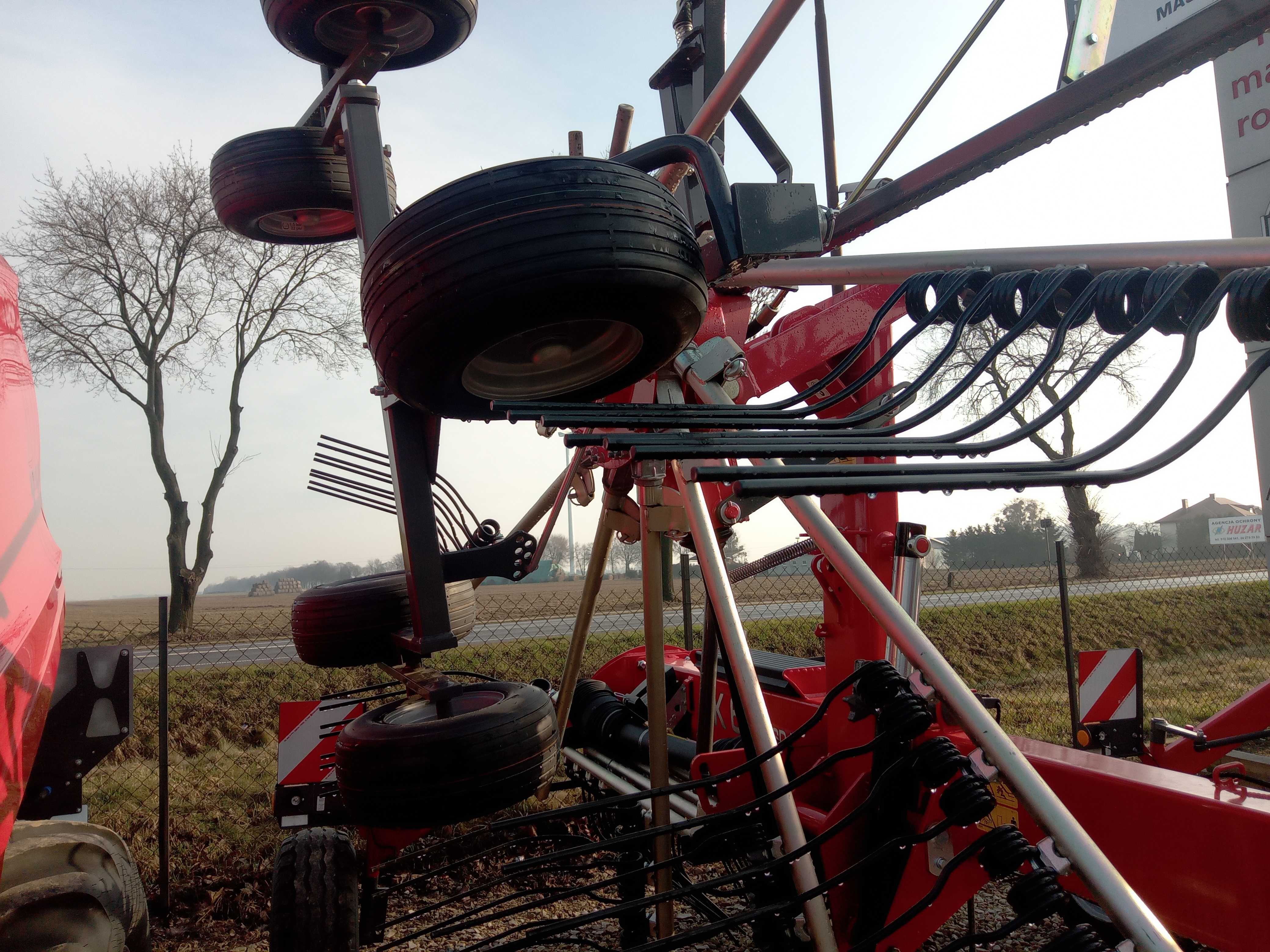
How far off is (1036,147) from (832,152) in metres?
1.01

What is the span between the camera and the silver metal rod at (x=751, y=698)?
1.65 m

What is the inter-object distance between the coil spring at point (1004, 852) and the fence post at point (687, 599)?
4.75 metres

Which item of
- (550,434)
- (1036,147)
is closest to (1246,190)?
(1036,147)

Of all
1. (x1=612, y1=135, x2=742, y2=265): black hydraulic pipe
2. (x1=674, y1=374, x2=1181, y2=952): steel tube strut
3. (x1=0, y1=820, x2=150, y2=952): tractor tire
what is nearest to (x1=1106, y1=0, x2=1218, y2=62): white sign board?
(x1=612, y1=135, x2=742, y2=265): black hydraulic pipe

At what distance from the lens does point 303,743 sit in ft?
12.2

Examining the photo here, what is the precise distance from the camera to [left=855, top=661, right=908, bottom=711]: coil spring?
4.67 feet

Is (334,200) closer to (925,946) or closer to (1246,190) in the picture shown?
(925,946)

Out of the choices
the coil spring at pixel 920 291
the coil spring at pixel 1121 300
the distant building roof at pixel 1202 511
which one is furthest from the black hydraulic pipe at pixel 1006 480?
the distant building roof at pixel 1202 511

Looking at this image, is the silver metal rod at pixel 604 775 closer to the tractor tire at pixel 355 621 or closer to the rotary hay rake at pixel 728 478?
the rotary hay rake at pixel 728 478

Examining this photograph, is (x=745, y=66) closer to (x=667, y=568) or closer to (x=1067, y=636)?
(x=667, y=568)

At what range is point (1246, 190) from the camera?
4.43 m

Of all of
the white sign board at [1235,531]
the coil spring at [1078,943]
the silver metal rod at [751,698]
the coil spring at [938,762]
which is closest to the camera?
the coil spring at [1078,943]

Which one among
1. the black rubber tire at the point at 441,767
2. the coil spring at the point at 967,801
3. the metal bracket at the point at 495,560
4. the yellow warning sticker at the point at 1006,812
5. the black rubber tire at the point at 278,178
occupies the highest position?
the black rubber tire at the point at 278,178

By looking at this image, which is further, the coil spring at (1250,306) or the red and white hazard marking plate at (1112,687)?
the red and white hazard marking plate at (1112,687)
